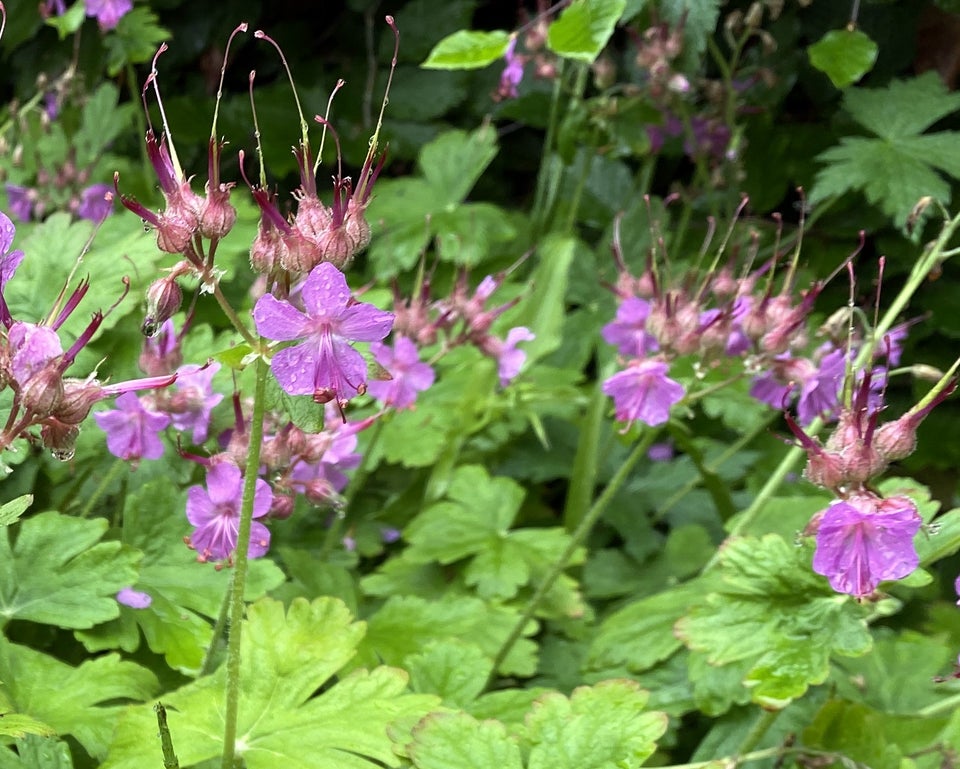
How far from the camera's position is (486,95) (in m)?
2.98

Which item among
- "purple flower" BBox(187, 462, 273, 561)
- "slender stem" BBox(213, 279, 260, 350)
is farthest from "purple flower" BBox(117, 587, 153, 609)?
"slender stem" BBox(213, 279, 260, 350)

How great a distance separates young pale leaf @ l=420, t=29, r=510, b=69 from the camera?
1.78m

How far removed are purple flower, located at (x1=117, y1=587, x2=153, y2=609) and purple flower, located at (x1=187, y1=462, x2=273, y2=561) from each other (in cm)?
14

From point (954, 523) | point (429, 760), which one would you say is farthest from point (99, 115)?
point (954, 523)

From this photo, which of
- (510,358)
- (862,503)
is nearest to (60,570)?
(510,358)

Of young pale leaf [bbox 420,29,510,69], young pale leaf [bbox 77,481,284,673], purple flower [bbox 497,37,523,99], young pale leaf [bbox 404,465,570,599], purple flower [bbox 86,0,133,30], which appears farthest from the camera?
purple flower [bbox 497,37,523,99]

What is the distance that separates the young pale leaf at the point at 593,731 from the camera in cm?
100

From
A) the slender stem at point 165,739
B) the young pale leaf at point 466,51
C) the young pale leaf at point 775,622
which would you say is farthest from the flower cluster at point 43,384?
the young pale leaf at point 466,51

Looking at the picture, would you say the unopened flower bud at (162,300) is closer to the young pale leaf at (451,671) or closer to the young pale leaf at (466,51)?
the young pale leaf at (451,671)

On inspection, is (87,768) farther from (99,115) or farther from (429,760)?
(99,115)

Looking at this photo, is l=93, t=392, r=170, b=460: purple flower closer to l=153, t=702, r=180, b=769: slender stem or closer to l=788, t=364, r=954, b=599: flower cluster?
l=153, t=702, r=180, b=769: slender stem

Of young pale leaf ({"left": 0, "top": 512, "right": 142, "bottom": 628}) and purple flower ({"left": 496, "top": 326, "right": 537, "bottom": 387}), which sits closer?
young pale leaf ({"left": 0, "top": 512, "right": 142, "bottom": 628})

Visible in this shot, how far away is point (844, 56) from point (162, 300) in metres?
1.57

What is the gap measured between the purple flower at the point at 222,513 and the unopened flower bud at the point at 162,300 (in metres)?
0.23
